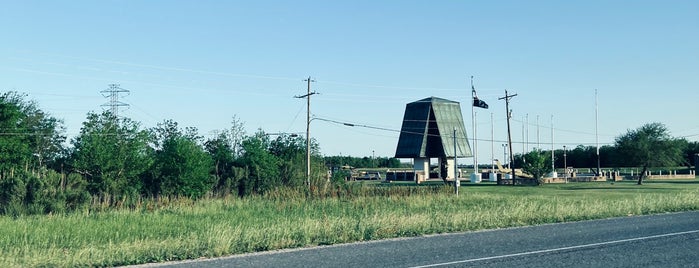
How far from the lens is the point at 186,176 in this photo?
37938 mm

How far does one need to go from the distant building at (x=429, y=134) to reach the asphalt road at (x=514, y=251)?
6306 cm

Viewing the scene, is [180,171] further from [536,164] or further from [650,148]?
[650,148]

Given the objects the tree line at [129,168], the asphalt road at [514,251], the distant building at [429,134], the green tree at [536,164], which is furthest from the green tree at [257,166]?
the distant building at [429,134]

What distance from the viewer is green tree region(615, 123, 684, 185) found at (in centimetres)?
6388

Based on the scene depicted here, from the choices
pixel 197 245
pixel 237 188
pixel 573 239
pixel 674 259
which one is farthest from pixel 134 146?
pixel 674 259

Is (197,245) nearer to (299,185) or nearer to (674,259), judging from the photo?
(674,259)

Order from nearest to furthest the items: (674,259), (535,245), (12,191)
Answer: (674,259) < (535,245) < (12,191)

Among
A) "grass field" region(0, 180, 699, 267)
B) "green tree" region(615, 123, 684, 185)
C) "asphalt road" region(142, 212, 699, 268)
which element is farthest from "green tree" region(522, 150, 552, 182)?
"asphalt road" region(142, 212, 699, 268)

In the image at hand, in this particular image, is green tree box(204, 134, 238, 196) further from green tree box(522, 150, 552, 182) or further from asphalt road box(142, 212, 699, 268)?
green tree box(522, 150, 552, 182)

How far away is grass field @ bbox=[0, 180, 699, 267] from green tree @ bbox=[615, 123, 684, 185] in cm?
3612

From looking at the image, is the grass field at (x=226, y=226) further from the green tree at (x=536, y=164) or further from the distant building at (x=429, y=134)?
the distant building at (x=429, y=134)

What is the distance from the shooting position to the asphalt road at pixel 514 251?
39.8 feet

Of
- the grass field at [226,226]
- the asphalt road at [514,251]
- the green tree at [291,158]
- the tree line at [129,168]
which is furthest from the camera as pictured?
the green tree at [291,158]

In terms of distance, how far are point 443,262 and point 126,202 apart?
23441mm
